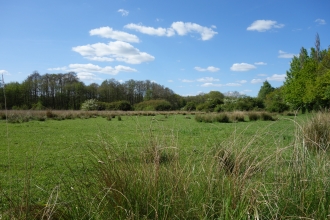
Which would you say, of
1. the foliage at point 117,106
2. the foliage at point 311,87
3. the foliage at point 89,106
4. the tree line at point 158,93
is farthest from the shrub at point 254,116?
the foliage at point 89,106

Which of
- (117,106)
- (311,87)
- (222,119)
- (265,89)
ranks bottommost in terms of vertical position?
(222,119)

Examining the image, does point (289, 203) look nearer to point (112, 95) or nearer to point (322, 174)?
point (322, 174)

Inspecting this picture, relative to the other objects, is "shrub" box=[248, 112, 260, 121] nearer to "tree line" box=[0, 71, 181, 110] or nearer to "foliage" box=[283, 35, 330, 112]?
"foliage" box=[283, 35, 330, 112]

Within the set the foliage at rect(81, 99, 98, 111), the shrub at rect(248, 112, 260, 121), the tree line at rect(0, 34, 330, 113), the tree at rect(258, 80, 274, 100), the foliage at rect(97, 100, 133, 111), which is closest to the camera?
the shrub at rect(248, 112, 260, 121)

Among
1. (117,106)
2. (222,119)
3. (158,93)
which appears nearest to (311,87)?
(222,119)

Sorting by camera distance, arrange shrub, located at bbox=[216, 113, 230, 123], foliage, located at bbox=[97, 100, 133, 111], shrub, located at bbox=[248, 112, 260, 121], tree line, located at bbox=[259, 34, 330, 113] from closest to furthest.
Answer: shrub, located at bbox=[216, 113, 230, 123]
shrub, located at bbox=[248, 112, 260, 121]
tree line, located at bbox=[259, 34, 330, 113]
foliage, located at bbox=[97, 100, 133, 111]

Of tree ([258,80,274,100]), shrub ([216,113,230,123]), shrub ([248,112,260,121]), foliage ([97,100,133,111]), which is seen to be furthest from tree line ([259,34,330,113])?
tree ([258,80,274,100])

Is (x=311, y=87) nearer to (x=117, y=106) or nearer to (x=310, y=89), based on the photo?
(x=310, y=89)

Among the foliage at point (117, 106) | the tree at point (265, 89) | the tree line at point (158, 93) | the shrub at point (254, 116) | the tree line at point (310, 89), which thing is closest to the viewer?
the shrub at point (254, 116)

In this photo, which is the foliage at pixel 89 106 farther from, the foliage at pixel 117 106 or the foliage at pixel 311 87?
the foliage at pixel 311 87

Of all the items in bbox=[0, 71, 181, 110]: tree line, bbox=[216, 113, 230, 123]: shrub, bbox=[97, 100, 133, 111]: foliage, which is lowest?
bbox=[216, 113, 230, 123]: shrub

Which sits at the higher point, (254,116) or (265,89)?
(265,89)

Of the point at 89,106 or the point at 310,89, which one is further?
the point at 89,106

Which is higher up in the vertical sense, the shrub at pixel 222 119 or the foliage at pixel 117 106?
the foliage at pixel 117 106
